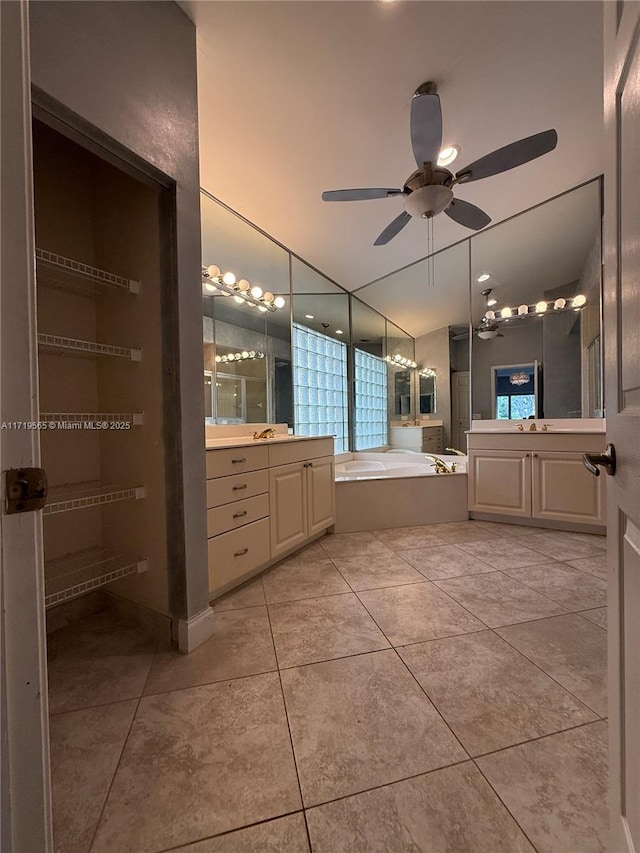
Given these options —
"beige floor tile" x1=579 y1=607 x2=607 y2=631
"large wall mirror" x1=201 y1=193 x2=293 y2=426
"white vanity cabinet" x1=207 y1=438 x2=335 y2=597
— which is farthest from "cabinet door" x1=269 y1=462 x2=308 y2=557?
"beige floor tile" x1=579 y1=607 x2=607 y2=631

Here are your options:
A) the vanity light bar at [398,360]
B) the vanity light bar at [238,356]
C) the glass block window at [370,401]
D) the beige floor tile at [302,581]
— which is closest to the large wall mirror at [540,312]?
the vanity light bar at [398,360]

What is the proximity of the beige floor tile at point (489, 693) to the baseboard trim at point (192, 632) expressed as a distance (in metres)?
0.88

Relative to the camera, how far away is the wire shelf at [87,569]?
4.57 ft

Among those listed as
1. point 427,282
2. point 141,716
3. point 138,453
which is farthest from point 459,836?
point 427,282

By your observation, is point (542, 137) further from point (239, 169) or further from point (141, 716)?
point (141, 716)

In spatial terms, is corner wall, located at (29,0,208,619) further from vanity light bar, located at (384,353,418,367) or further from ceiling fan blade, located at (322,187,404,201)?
vanity light bar, located at (384,353,418,367)

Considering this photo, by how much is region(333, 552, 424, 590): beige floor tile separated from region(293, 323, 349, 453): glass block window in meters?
1.61

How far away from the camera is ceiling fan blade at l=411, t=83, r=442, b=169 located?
162 cm

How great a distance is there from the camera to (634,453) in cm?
54

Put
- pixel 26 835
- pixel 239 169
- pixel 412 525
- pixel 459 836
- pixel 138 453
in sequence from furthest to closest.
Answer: pixel 412 525
pixel 239 169
pixel 138 453
pixel 459 836
pixel 26 835

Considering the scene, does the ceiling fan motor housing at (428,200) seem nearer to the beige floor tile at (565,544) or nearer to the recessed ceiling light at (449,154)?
the recessed ceiling light at (449,154)

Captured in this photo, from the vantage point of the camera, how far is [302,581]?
2102 millimetres

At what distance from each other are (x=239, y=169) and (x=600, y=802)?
11.3 ft

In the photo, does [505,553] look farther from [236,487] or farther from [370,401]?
[370,401]
